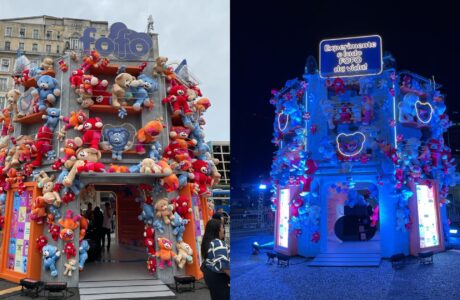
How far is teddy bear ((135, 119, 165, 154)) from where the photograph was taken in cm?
753

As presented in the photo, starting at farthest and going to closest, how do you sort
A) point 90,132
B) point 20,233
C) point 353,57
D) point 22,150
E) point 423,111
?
point 22,150, point 20,233, point 90,132, point 423,111, point 353,57

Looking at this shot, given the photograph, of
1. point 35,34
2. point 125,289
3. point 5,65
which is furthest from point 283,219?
point 5,65

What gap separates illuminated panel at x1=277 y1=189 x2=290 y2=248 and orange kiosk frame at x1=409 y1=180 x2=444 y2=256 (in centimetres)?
98

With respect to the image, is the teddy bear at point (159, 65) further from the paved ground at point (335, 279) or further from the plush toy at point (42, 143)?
the paved ground at point (335, 279)

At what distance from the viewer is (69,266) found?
7207 millimetres

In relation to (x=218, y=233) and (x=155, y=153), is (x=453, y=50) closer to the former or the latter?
(x=218, y=233)

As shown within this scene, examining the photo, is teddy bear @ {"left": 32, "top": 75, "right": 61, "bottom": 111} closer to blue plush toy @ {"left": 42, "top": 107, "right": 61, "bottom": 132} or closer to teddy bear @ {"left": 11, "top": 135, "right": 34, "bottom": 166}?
blue plush toy @ {"left": 42, "top": 107, "right": 61, "bottom": 132}

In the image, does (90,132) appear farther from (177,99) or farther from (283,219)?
(283,219)

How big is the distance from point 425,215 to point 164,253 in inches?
188

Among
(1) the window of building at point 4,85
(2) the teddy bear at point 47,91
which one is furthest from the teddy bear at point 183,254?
(1) the window of building at point 4,85

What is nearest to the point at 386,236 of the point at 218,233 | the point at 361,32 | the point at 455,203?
the point at 455,203

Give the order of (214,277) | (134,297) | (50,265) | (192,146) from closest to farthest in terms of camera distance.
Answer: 1. (214,277)
2. (134,297)
3. (50,265)
4. (192,146)

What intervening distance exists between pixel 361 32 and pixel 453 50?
0.72 m

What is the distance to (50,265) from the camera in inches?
285
